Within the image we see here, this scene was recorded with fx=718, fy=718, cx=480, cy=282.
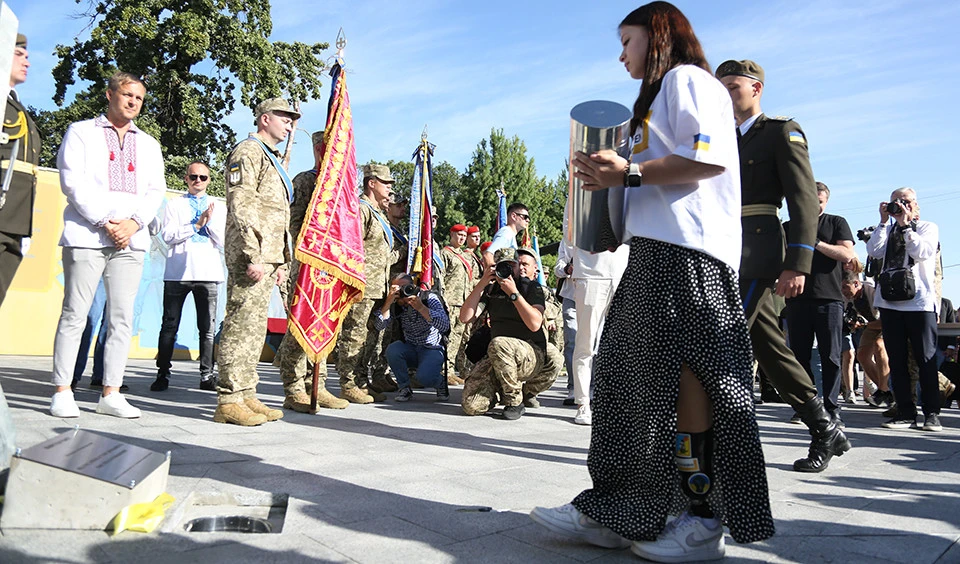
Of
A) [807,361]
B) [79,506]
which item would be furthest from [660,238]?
[807,361]

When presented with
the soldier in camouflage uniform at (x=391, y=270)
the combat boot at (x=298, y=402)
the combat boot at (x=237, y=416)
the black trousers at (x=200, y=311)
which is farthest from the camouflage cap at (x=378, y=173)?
the combat boot at (x=237, y=416)

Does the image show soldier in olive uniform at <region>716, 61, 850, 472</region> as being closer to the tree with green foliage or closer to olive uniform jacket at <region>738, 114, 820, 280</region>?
olive uniform jacket at <region>738, 114, 820, 280</region>

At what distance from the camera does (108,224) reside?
181 inches

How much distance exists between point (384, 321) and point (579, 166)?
508 centimetres

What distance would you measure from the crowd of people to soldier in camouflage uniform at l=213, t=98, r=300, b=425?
2 cm

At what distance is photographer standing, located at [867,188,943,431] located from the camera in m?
6.30

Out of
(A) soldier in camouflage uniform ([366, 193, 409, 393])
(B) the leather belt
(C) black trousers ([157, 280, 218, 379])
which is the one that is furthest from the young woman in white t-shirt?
(C) black trousers ([157, 280, 218, 379])

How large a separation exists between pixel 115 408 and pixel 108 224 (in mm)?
1192

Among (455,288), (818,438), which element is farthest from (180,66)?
(818,438)

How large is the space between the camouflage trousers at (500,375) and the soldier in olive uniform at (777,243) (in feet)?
8.31

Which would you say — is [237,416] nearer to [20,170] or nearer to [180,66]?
[20,170]

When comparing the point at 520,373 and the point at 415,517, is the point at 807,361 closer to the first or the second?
the point at 520,373

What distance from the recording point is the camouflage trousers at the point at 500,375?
6035 millimetres

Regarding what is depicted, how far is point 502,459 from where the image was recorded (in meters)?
4.04
